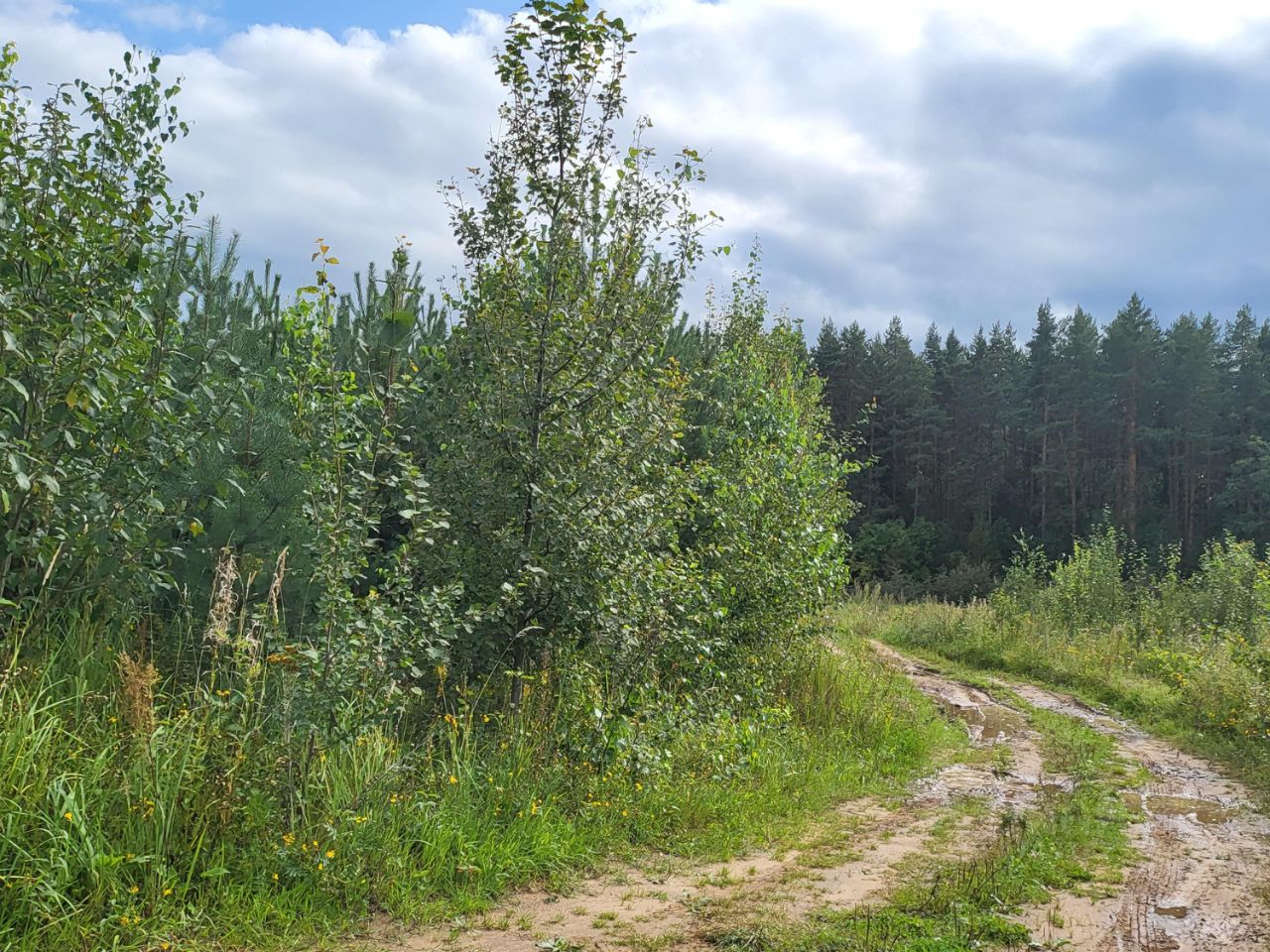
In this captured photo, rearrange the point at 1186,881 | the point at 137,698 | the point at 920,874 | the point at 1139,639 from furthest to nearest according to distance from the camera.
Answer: the point at 1139,639, the point at 1186,881, the point at 920,874, the point at 137,698

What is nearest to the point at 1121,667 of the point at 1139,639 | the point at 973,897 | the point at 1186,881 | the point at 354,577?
the point at 1139,639

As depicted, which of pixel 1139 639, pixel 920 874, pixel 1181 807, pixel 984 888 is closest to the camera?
pixel 984 888

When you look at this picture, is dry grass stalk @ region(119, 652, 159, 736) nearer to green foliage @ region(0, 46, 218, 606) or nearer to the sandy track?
green foliage @ region(0, 46, 218, 606)

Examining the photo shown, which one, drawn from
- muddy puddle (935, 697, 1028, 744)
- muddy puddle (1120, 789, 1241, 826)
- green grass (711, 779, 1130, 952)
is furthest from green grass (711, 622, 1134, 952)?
muddy puddle (935, 697, 1028, 744)

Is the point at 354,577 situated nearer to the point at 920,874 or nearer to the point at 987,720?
the point at 920,874

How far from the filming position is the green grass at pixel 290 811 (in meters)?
3.86

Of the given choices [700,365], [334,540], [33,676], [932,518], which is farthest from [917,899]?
[932,518]

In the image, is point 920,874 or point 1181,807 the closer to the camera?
A: point 920,874

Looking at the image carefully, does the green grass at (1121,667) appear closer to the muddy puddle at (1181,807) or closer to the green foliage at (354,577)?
the muddy puddle at (1181,807)

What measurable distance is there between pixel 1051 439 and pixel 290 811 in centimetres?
5032

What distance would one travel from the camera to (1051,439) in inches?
1927

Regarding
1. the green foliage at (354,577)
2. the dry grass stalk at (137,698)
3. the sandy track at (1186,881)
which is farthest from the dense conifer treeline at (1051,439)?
the dry grass stalk at (137,698)

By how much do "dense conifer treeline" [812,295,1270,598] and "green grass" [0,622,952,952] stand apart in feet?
111

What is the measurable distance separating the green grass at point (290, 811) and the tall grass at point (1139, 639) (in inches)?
250
